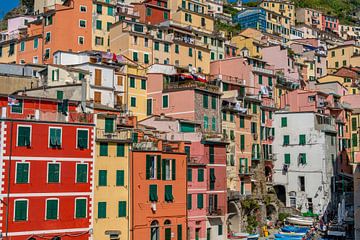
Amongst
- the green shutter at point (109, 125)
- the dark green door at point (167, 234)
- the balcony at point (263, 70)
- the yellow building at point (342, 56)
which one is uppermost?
the yellow building at point (342, 56)

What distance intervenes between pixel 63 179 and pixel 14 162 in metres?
3.62

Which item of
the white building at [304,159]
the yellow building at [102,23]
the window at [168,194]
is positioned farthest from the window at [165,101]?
the white building at [304,159]

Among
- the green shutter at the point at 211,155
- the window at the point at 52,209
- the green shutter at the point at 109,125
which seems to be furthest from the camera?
the green shutter at the point at 211,155

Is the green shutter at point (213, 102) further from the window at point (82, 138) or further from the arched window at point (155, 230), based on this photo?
the window at point (82, 138)

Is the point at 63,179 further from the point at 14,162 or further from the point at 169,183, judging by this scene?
the point at 169,183

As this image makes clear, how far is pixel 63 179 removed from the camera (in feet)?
131

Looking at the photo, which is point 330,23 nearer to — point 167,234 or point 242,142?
point 242,142

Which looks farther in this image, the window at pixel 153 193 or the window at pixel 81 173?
the window at pixel 153 193

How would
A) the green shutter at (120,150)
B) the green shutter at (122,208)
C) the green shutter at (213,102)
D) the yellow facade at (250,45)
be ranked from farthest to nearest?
the yellow facade at (250,45) < the green shutter at (213,102) < the green shutter at (120,150) < the green shutter at (122,208)

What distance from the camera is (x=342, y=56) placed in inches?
4348

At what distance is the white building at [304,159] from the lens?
64.1 metres

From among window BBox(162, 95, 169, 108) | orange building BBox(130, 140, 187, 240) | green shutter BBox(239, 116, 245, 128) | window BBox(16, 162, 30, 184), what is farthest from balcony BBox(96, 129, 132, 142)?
green shutter BBox(239, 116, 245, 128)

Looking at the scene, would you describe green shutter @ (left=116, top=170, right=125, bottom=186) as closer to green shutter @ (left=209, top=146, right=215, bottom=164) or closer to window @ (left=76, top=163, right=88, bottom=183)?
window @ (left=76, top=163, right=88, bottom=183)

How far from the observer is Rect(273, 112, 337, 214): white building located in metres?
64.1
